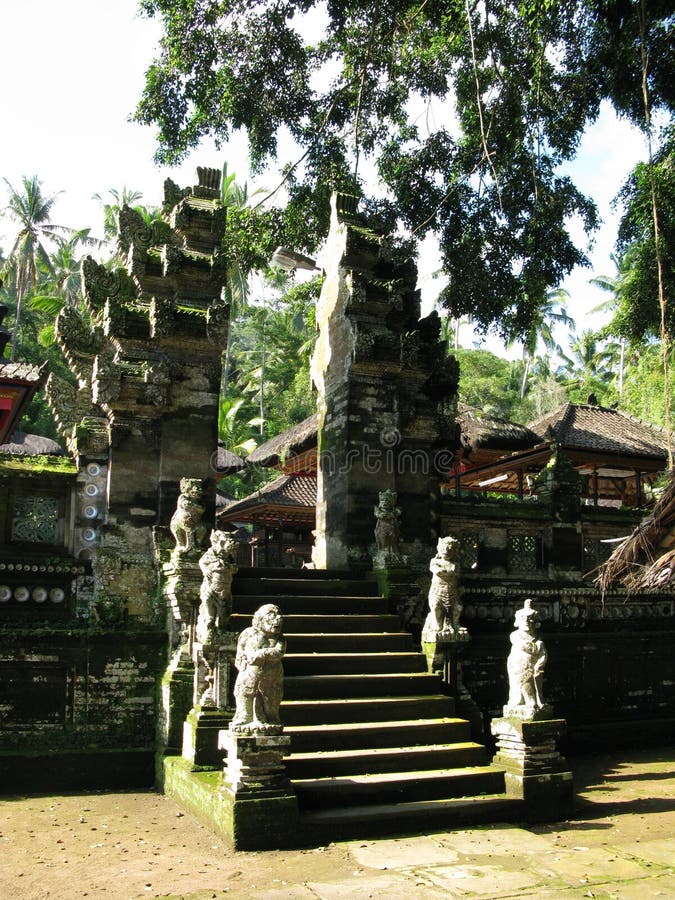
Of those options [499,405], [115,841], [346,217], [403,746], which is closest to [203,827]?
[115,841]

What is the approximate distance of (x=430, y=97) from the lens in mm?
13781

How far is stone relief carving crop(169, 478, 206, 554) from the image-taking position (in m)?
8.52

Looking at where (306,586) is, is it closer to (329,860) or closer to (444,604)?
(444,604)

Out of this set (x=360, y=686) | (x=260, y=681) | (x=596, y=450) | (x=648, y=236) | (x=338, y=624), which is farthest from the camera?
(x=596, y=450)

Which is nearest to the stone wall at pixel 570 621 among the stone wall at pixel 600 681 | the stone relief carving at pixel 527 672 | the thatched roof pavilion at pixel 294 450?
the stone wall at pixel 600 681

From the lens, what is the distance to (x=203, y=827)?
6.85 meters

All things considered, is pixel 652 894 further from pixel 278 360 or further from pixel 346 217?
pixel 278 360

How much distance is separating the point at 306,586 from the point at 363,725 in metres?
2.12

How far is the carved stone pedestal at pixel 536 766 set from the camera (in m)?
7.31

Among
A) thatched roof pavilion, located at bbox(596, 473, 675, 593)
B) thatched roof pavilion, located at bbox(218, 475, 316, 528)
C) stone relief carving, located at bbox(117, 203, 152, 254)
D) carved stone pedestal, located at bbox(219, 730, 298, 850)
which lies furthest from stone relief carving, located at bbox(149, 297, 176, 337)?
thatched roof pavilion, located at bbox(218, 475, 316, 528)

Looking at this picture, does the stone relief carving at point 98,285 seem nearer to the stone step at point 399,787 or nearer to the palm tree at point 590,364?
the stone step at point 399,787

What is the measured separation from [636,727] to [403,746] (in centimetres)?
488

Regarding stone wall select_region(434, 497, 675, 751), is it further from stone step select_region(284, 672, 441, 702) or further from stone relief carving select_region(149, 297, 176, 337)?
stone relief carving select_region(149, 297, 176, 337)

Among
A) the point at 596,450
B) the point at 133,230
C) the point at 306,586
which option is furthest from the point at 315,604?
the point at 596,450
